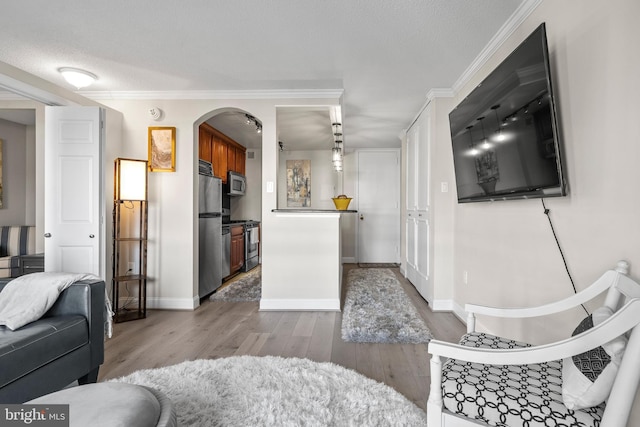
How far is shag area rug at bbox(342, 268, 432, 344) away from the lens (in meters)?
2.55

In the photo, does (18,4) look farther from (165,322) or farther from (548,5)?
(548,5)

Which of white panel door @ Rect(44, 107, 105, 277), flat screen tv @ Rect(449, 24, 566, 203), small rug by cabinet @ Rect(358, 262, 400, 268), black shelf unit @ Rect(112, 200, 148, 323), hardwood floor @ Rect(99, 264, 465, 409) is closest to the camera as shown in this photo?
flat screen tv @ Rect(449, 24, 566, 203)

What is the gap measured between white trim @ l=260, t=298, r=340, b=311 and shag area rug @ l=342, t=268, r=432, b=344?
0.17 metres

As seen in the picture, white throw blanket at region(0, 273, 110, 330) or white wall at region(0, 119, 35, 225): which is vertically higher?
white wall at region(0, 119, 35, 225)

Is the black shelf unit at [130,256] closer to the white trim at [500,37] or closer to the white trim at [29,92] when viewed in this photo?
the white trim at [29,92]

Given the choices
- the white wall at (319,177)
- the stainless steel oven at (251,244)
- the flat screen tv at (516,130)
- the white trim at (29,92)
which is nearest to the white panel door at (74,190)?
the white trim at (29,92)

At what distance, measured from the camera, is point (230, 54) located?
256 centimetres

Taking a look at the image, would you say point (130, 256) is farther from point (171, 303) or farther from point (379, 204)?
point (379, 204)

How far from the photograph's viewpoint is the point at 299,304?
10.8 feet

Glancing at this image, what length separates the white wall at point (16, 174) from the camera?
13.1 feet

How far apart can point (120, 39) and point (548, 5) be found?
294 cm

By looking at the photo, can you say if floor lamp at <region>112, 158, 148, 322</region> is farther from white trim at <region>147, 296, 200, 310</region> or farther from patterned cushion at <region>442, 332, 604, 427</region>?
patterned cushion at <region>442, 332, 604, 427</region>

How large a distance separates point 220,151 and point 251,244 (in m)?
1.70

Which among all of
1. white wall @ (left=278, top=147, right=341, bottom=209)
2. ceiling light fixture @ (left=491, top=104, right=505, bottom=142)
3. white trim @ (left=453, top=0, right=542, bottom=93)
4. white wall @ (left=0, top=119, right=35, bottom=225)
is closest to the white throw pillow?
ceiling light fixture @ (left=491, top=104, right=505, bottom=142)
